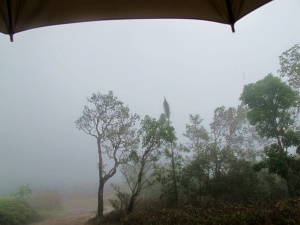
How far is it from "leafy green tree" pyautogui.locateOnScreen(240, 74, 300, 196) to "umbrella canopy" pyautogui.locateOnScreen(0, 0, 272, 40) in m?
10.6

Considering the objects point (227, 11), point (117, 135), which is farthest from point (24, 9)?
point (117, 135)

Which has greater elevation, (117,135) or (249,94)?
(249,94)

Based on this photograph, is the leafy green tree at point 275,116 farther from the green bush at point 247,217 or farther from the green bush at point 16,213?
the green bush at point 16,213

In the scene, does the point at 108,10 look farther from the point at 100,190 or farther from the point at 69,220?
the point at 69,220

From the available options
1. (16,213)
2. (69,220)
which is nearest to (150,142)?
(69,220)

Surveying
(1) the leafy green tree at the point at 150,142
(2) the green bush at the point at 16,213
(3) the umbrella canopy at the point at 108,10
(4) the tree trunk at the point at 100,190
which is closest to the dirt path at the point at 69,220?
(2) the green bush at the point at 16,213

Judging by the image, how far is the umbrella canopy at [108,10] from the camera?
1938 millimetres

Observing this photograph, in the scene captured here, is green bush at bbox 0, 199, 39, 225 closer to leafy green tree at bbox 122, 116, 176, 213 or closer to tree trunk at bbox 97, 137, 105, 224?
tree trunk at bbox 97, 137, 105, 224

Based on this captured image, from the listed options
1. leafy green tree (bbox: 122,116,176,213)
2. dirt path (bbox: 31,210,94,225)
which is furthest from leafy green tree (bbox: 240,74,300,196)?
dirt path (bbox: 31,210,94,225)

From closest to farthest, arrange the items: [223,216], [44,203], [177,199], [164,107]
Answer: [223,216] < [177,199] < [164,107] < [44,203]

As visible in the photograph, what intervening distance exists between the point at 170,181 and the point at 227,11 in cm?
1503

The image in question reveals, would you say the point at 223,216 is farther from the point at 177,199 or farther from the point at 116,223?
the point at 116,223

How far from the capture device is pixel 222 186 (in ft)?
45.3

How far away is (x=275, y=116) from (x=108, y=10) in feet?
40.3
